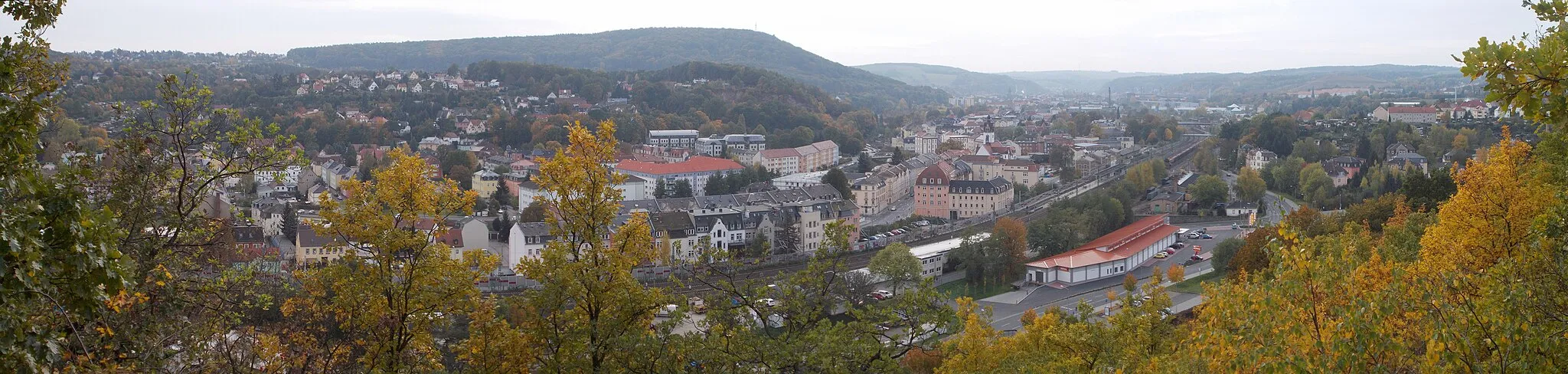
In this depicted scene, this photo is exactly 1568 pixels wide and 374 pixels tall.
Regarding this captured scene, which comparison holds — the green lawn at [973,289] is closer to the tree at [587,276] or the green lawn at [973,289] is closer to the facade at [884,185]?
the facade at [884,185]

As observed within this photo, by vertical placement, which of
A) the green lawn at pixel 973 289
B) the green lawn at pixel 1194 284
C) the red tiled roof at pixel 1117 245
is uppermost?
the red tiled roof at pixel 1117 245

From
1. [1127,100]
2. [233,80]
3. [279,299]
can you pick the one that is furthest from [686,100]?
[1127,100]

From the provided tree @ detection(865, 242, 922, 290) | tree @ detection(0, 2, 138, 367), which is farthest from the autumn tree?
tree @ detection(865, 242, 922, 290)

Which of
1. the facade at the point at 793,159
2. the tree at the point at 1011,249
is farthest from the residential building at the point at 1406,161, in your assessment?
the facade at the point at 793,159

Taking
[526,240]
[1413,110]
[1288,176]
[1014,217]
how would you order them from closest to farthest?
[526,240]
[1014,217]
[1288,176]
[1413,110]

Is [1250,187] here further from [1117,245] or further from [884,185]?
[884,185]

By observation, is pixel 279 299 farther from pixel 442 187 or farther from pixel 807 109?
pixel 807 109

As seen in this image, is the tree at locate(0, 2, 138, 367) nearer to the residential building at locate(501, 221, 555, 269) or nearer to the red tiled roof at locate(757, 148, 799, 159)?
the residential building at locate(501, 221, 555, 269)

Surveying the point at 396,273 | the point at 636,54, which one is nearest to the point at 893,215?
the point at 396,273
